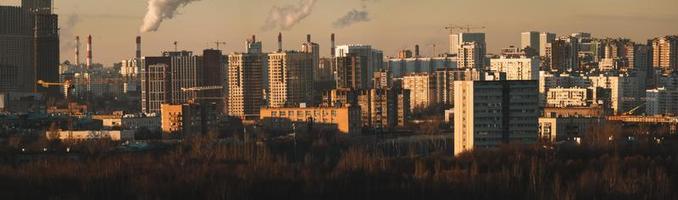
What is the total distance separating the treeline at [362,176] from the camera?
13.3m

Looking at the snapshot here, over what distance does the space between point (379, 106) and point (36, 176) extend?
13.3 m

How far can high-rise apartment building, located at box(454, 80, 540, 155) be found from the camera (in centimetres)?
1822

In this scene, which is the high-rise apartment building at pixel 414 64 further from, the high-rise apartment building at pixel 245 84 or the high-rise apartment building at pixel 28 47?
the high-rise apartment building at pixel 245 84

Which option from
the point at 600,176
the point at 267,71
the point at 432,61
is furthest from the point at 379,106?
the point at 432,61

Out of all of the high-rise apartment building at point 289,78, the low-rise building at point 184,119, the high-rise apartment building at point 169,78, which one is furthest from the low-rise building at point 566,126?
the high-rise apartment building at point 169,78

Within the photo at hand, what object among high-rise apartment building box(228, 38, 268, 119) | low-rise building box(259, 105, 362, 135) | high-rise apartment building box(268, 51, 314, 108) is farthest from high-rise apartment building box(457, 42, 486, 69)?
low-rise building box(259, 105, 362, 135)

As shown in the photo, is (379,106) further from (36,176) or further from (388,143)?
(36,176)

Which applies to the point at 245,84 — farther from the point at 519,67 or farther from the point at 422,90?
the point at 519,67

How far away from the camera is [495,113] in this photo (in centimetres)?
1819

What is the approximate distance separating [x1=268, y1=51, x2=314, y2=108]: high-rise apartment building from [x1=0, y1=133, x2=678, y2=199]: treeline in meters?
15.4

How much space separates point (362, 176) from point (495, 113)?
3875 millimetres

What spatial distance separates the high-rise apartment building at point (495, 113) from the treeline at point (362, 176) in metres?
0.92

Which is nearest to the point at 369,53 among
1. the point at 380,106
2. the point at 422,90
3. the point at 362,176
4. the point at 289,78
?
the point at 422,90

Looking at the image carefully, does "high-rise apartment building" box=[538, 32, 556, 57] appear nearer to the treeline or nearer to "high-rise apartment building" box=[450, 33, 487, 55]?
"high-rise apartment building" box=[450, 33, 487, 55]
